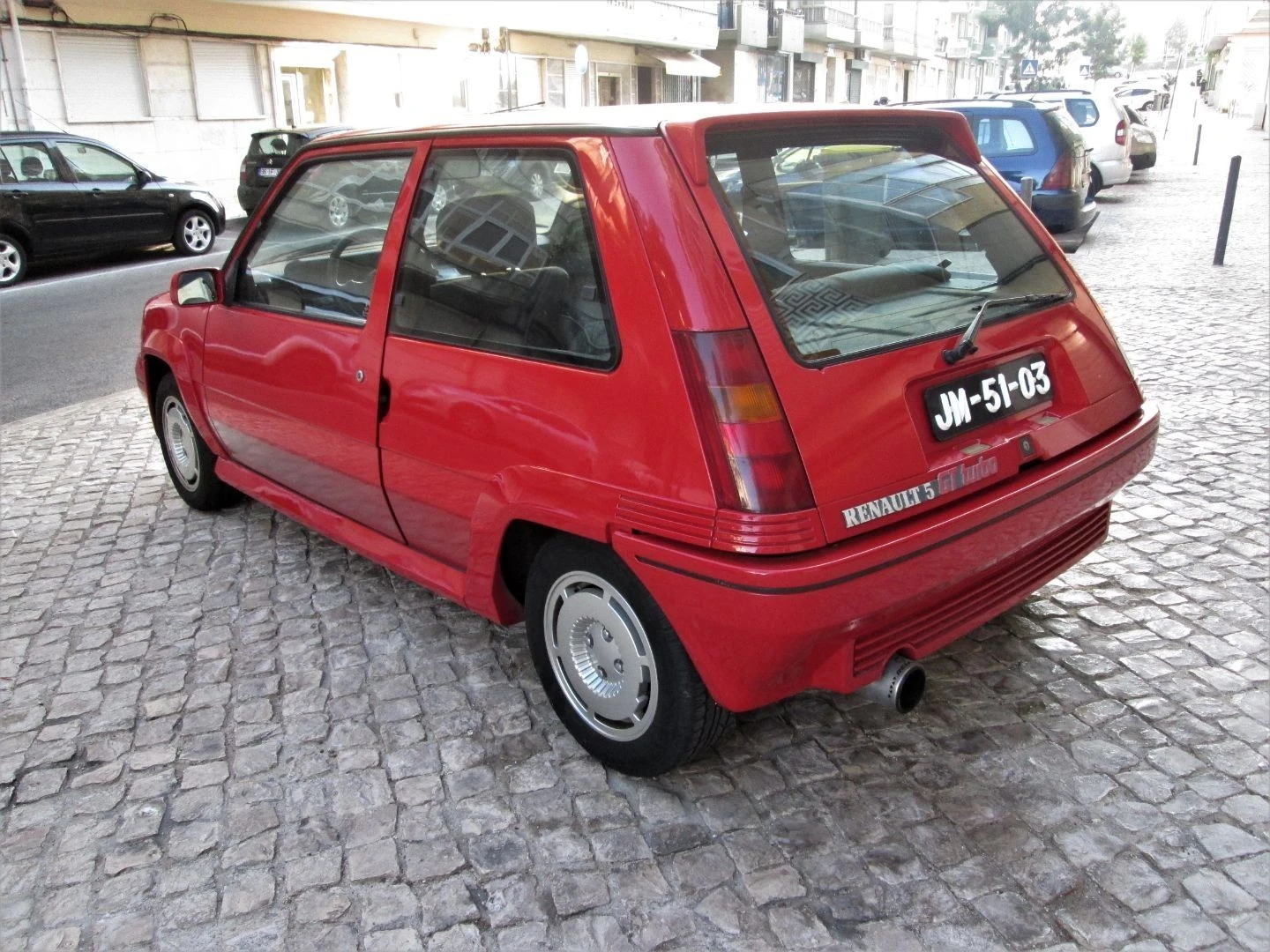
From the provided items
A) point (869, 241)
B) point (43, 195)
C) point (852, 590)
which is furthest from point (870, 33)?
point (852, 590)

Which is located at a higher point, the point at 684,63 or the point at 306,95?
the point at 684,63

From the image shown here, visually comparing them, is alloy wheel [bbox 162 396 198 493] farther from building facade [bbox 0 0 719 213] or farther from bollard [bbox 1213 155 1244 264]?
bollard [bbox 1213 155 1244 264]

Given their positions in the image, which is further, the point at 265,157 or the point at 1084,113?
the point at 265,157

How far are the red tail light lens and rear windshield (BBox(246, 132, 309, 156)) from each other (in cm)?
1150

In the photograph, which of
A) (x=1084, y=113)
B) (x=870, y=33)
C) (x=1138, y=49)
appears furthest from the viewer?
(x=1138, y=49)

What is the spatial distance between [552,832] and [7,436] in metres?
5.32

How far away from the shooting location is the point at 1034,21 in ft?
268

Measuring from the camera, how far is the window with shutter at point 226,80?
796 inches

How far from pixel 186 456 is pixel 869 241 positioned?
11.3ft

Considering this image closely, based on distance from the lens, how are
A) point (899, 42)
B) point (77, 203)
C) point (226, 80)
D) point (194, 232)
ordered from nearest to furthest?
1. point (77, 203)
2. point (194, 232)
3. point (226, 80)
4. point (899, 42)

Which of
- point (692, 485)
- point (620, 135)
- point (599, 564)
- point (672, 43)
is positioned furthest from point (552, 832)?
point (672, 43)

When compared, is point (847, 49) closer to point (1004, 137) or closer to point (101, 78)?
point (101, 78)

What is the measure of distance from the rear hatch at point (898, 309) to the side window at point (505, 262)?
0.37 metres

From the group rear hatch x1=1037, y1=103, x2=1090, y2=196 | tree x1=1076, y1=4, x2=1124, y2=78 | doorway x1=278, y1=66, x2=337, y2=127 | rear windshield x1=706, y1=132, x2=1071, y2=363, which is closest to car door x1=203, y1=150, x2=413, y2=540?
rear windshield x1=706, y1=132, x2=1071, y2=363
